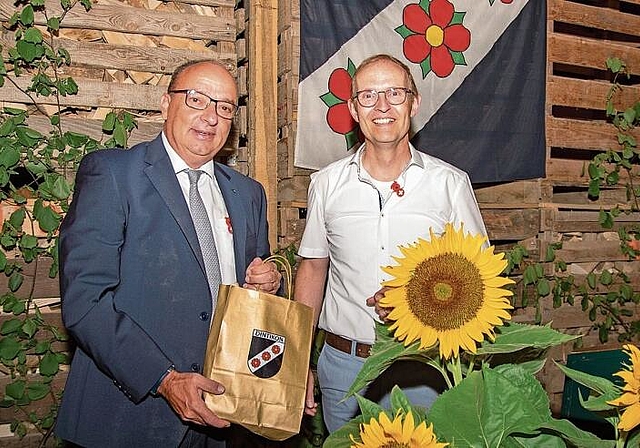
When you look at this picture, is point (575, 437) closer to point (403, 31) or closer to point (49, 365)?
point (49, 365)

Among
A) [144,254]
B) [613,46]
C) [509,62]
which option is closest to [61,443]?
[144,254]

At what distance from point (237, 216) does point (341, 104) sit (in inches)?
52.5

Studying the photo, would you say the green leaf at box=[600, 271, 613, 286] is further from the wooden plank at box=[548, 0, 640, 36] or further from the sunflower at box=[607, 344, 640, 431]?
the sunflower at box=[607, 344, 640, 431]

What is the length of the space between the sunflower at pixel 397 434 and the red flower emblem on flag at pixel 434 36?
112 inches

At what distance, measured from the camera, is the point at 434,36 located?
3.46 m

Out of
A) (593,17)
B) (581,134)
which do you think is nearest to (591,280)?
(581,134)

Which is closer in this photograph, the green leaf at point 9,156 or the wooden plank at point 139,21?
the green leaf at point 9,156

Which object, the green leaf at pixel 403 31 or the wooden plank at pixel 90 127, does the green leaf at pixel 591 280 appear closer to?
the green leaf at pixel 403 31

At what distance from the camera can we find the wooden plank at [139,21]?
2.96 metres

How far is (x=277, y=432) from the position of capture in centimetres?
177

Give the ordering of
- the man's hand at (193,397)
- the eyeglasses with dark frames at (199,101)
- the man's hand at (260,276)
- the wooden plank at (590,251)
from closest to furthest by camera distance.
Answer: the man's hand at (193,397) → the man's hand at (260,276) → the eyeglasses with dark frames at (199,101) → the wooden plank at (590,251)

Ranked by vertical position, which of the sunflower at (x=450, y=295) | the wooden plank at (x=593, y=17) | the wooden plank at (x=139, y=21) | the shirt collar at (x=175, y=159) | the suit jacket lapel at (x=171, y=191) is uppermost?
the wooden plank at (x=593, y=17)

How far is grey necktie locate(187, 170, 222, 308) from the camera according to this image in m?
1.91

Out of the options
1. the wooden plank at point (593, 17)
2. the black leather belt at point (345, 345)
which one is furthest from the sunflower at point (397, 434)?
the wooden plank at point (593, 17)
